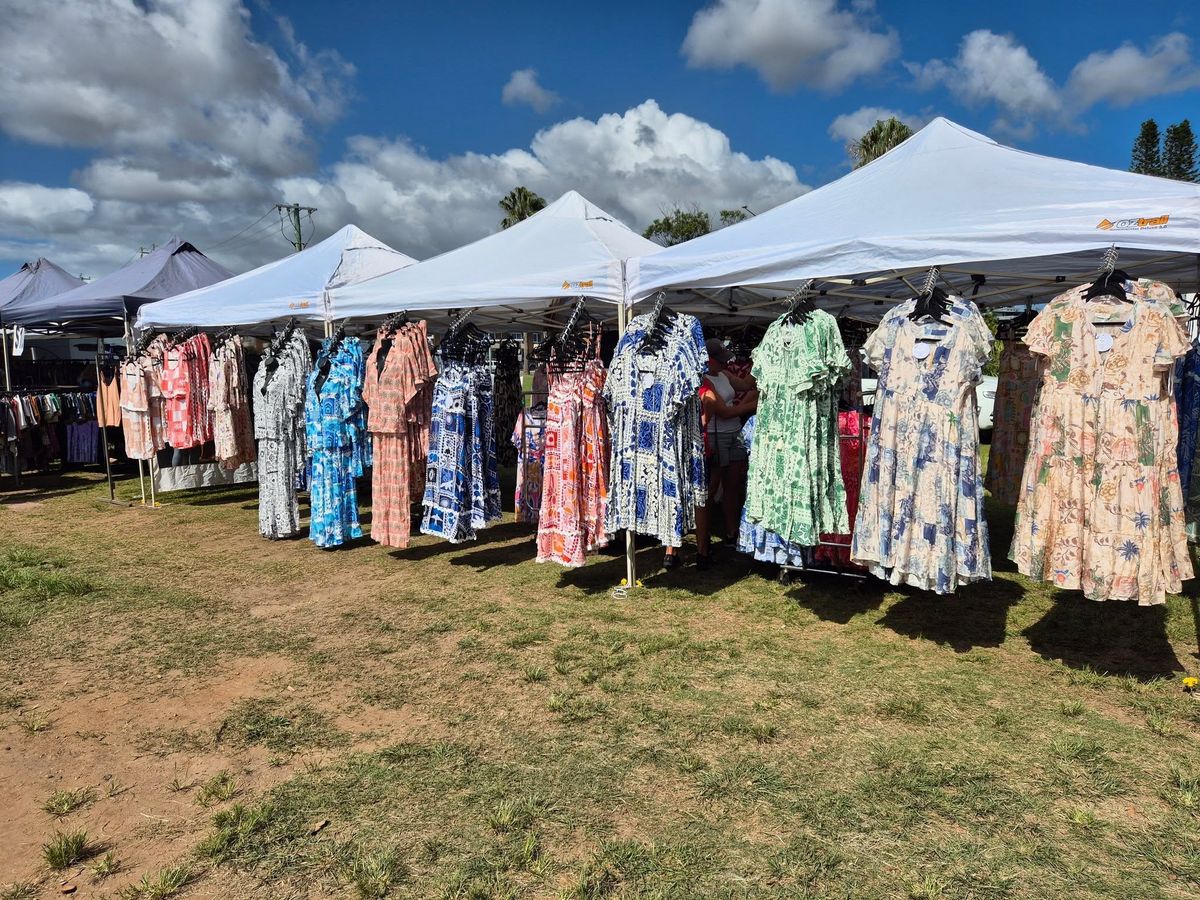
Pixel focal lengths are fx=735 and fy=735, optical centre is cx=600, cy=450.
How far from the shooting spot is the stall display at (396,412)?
5.99 meters

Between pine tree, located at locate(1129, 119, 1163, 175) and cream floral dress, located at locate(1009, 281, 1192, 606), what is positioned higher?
pine tree, located at locate(1129, 119, 1163, 175)

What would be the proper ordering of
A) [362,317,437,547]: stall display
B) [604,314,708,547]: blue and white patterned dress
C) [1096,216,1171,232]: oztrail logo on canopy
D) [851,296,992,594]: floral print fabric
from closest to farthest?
1. [1096,216,1171,232]: oztrail logo on canopy
2. [851,296,992,594]: floral print fabric
3. [604,314,708,547]: blue and white patterned dress
4. [362,317,437,547]: stall display

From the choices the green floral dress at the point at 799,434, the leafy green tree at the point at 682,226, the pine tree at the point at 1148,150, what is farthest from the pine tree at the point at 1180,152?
the green floral dress at the point at 799,434

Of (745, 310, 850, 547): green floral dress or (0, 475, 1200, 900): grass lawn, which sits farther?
(745, 310, 850, 547): green floral dress

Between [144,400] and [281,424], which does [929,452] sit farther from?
[144,400]

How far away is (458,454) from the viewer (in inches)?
227

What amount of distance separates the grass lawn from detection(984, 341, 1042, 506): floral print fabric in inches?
30.7

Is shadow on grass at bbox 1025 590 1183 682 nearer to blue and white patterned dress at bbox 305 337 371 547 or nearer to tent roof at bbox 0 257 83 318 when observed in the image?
blue and white patterned dress at bbox 305 337 371 547

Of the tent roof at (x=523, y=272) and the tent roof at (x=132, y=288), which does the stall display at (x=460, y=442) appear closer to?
the tent roof at (x=523, y=272)

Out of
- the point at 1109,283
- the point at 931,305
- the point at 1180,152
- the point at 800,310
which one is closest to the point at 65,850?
the point at 800,310

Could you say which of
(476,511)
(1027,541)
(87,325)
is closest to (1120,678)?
(1027,541)

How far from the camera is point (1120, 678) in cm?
379

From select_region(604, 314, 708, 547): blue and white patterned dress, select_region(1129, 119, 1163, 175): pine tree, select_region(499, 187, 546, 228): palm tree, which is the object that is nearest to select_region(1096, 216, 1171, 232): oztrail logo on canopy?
select_region(604, 314, 708, 547): blue and white patterned dress

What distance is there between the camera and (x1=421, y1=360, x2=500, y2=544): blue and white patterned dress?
5.79 meters
